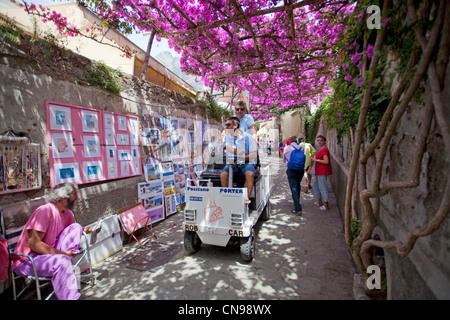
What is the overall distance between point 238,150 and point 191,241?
190 cm

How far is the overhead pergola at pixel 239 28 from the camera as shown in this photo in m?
4.70

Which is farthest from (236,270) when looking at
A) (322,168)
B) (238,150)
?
(322,168)

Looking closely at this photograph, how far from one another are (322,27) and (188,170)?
18.5 ft

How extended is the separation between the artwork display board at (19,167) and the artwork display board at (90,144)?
0.22m

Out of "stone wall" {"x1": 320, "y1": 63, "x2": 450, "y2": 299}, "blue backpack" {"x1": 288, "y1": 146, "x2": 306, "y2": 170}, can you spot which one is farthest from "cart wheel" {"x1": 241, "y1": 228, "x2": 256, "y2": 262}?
"blue backpack" {"x1": 288, "y1": 146, "x2": 306, "y2": 170}

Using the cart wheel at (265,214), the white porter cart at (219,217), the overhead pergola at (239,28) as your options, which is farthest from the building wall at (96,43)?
the cart wheel at (265,214)

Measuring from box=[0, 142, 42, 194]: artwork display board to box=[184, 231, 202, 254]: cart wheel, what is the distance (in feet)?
7.93

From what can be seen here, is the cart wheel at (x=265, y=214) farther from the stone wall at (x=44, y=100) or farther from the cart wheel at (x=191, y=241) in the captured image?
the stone wall at (x=44, y=100)

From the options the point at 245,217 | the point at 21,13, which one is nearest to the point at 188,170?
the point at 245,217

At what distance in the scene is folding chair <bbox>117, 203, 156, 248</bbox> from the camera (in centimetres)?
443

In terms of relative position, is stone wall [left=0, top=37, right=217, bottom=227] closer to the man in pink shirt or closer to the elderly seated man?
the man in pink shirt

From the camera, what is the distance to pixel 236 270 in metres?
3.50

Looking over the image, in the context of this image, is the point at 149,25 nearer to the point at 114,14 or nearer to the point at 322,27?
the point at 114,14
